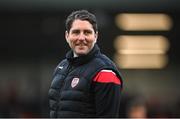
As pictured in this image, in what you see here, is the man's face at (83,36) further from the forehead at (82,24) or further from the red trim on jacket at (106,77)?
the red trim on jacket at (106,77)

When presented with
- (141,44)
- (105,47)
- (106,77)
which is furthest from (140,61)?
(106,77)

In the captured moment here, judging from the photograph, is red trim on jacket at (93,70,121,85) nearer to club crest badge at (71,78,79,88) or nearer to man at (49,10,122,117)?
man at (49,10,122,117)

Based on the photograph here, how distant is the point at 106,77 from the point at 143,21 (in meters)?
9.15

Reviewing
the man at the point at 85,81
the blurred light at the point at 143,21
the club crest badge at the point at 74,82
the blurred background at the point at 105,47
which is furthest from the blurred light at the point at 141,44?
the club crest badge at the point at 74,82

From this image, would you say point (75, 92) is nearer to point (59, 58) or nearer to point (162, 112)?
point (162, 112)

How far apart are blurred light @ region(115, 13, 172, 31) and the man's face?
8.96 m

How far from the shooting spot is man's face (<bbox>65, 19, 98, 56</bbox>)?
14.7 feet

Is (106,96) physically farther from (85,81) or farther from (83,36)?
(83,36)

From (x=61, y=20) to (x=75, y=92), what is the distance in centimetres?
927

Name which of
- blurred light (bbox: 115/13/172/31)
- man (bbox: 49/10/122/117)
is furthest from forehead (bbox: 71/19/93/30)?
blurred light (bbox: 115/13/172/31)

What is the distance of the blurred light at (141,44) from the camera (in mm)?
13805

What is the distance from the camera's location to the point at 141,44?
13.9 metres

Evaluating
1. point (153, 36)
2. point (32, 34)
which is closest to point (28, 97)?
point (32, 34)

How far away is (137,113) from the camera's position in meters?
8.22
